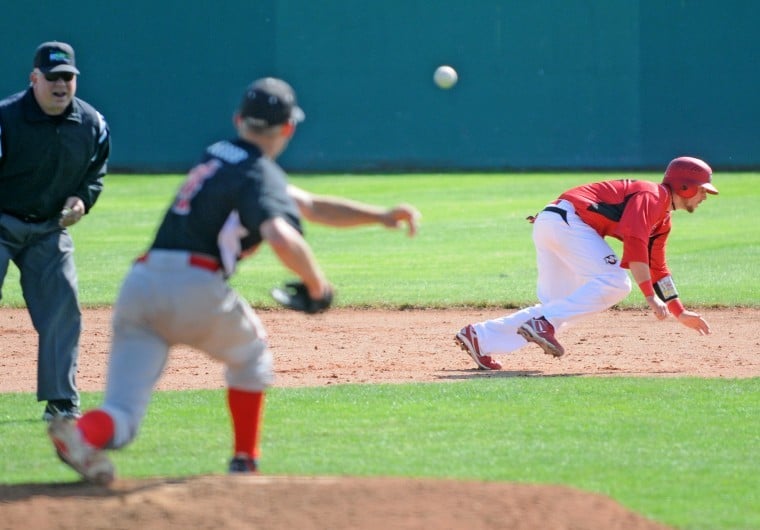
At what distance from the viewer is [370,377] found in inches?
329

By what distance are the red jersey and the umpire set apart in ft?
11.0

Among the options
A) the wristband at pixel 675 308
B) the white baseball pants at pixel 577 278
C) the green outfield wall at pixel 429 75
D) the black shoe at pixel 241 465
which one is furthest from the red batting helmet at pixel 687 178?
the green outfield wall at pixel 429 75

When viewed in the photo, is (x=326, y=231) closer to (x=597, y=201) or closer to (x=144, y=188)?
(x=144, y=188)

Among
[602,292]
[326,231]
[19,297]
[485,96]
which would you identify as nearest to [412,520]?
[602,292]

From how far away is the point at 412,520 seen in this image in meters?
4.38

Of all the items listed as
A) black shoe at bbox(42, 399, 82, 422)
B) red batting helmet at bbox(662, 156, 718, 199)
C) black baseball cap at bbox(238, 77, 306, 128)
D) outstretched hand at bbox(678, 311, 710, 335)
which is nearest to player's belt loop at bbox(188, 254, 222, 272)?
black baseball cap at bbox(238, 77, 306, 128)

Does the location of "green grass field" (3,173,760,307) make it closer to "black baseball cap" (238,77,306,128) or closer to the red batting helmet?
the red batting helmet

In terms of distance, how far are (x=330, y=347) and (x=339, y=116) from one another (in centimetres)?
1883

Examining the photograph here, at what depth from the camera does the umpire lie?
6.48 meters

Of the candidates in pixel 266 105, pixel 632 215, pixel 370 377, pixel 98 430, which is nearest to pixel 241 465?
pixel 98 430

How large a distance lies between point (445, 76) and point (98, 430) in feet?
75.3

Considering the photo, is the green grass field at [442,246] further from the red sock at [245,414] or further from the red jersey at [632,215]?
the red sock at [245,414]

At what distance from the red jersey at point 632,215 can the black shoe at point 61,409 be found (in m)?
3.52

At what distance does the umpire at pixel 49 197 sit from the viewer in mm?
6477
